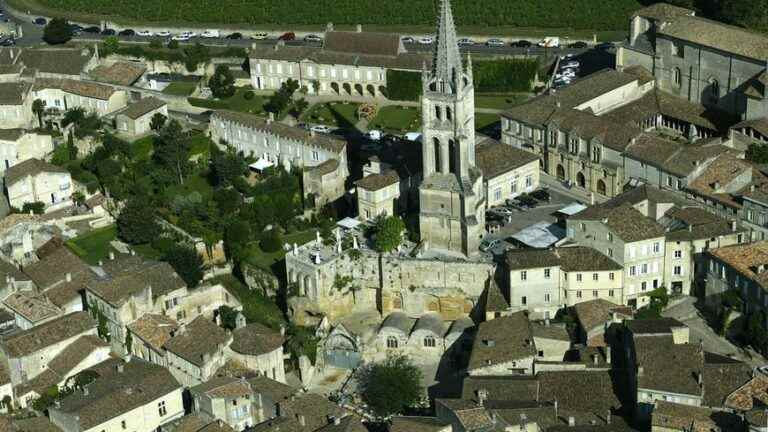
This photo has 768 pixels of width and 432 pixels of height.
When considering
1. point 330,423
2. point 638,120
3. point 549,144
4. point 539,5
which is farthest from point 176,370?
point 539,5

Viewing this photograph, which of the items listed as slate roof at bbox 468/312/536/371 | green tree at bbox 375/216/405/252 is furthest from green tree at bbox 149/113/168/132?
slate roof at bbox 468/312/536/371

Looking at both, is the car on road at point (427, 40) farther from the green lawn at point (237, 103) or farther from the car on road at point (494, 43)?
the green lawn at point (237, 103)

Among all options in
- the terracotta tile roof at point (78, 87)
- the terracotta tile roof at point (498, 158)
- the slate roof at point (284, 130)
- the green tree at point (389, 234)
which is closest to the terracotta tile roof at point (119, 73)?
the terracotta tile roof at point (78, 87)

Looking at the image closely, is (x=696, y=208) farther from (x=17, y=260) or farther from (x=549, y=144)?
(x=17, y=260)

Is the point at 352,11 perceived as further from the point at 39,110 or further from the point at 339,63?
the point at 39,110

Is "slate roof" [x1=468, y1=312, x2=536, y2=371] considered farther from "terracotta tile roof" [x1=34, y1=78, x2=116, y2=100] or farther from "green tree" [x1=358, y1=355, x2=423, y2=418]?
"terracotta tile roof" [x1=34, y1=78, x2=116, y2=100]

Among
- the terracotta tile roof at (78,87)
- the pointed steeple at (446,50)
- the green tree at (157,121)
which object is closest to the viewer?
the pointed steeple at (446,50)
